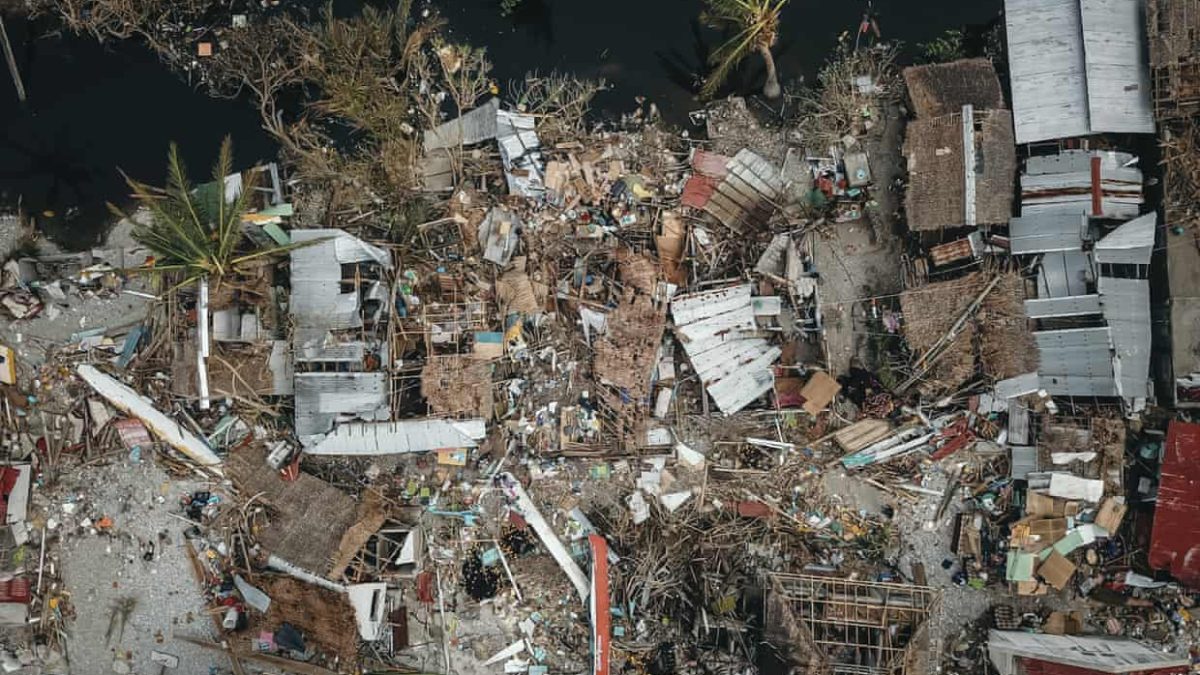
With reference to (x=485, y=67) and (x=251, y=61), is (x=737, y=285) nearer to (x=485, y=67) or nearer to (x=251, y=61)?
(x=485, y=67)

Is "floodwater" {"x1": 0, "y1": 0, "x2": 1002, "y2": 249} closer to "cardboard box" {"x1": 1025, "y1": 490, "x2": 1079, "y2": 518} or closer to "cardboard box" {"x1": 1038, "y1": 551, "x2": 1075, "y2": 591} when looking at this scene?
"cardboard box" {"x1": 1025, "y1": 490, "x2": 1079, "y2": 518}

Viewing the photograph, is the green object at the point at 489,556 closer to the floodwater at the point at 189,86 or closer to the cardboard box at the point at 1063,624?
the floodwater at the point at 189,86

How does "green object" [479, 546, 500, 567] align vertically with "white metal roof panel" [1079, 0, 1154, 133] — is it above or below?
below

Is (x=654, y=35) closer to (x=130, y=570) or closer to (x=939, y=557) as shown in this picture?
(x=939, y=557)

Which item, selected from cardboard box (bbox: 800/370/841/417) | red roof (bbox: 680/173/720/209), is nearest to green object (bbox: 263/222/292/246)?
red roof (bbox: 680/173/720/209)

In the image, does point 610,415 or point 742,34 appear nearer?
point 742,34

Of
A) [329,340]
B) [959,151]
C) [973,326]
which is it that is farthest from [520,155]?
[973,326]
